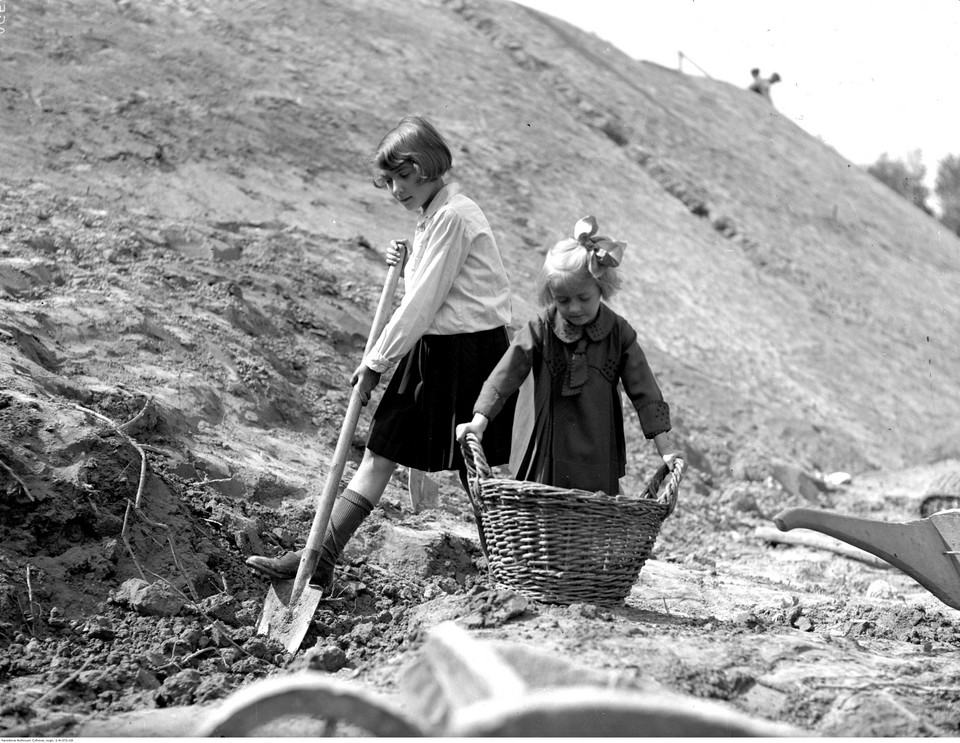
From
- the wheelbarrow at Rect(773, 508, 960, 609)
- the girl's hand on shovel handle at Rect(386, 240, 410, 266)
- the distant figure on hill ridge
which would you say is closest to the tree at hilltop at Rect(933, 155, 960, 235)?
the distant figure on hill ridge

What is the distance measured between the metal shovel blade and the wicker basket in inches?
25.1

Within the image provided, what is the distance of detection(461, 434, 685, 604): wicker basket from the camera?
10.7 feet

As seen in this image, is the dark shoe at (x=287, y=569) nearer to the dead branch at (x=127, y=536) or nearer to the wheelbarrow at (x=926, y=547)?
the dead branch at (x=127, y=536)

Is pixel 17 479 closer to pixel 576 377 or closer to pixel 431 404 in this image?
pixel 431 404

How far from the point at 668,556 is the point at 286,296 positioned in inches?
119

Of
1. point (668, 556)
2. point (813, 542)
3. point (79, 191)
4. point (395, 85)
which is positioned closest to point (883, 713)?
point (668, 556)

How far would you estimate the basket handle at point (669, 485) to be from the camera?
3.42 meters

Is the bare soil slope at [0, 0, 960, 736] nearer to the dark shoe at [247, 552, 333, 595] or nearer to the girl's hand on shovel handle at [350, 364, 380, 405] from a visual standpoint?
the dark shoe at [247, 552, 333, 595]

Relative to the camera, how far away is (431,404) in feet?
12.4

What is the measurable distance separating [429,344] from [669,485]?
0.98m

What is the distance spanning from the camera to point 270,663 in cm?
329

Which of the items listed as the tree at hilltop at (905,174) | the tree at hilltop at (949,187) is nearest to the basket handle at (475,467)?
the tree at hilltop at (905,174)

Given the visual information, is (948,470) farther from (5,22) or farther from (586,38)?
(586,38)

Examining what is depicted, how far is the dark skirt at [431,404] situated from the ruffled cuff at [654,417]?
1.53 ft
